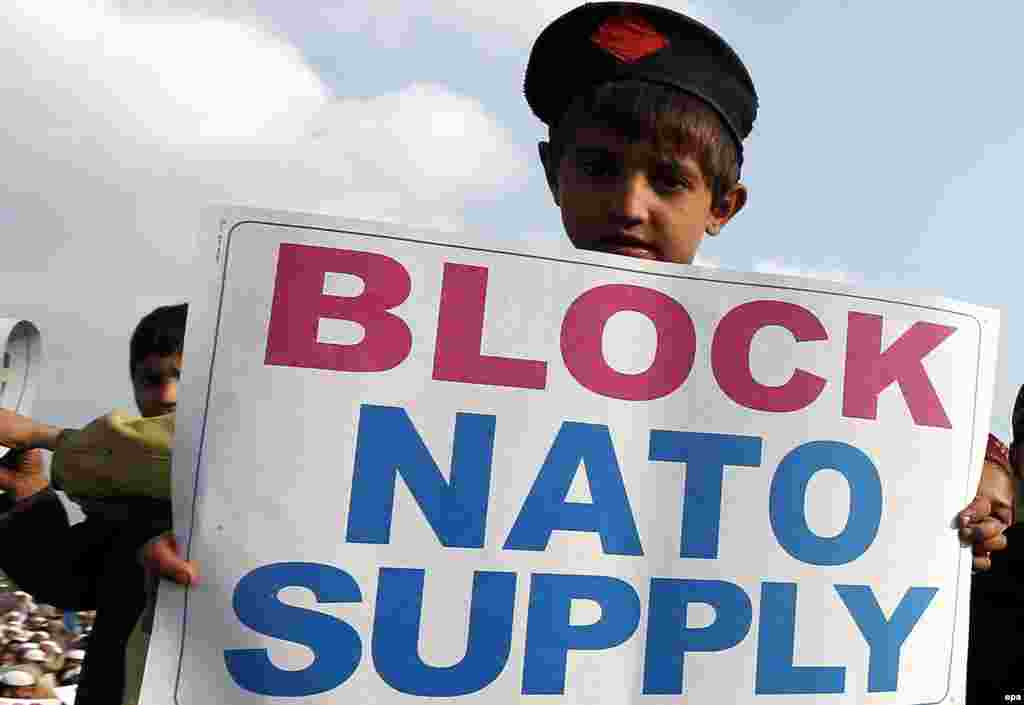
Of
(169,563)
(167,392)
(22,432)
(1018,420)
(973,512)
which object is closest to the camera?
(169,563)

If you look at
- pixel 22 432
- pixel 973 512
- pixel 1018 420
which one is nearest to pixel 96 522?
pixel 22 432

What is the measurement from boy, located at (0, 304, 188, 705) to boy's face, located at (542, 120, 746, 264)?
79cm

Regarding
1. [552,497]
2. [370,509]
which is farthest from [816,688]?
[370,509]

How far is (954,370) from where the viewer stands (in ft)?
4.62

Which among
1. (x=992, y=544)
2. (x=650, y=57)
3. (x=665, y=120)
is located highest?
(x=650, y=57)

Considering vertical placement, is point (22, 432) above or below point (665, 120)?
below

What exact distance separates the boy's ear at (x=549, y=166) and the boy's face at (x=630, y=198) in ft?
0.37

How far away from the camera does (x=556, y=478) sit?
4.14 feet

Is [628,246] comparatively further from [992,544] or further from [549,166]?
[992,544]

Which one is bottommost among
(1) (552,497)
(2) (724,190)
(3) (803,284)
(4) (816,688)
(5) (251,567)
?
(4) (816,688)

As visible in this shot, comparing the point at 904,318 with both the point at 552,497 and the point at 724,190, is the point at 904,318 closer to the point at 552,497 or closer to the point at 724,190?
the point at 724,190

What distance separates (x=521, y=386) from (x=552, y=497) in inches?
6.4

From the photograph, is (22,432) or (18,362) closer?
(22,432)

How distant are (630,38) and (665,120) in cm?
19
